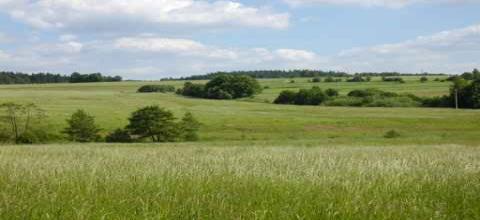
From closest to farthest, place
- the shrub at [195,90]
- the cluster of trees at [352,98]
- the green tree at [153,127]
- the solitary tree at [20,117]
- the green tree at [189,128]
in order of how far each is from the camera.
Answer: the green tree at [189,128]
the green tree at [153,127]
the solitary tree at [20,117]
the cluster of trees at [352,98]
the shrub at [195,90]

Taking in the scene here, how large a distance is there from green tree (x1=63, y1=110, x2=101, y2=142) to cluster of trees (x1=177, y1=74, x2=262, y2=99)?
75892 mm

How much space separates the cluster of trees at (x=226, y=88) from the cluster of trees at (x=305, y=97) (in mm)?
12775

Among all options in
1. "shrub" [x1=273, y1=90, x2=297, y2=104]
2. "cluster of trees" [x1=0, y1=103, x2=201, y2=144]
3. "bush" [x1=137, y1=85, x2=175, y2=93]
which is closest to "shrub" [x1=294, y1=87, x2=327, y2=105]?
"shrub" [x1=273, y1=90, x2=297, y2=104]

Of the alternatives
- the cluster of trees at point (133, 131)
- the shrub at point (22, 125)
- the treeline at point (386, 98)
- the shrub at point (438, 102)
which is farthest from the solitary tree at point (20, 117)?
the shrub at point (438, 102)

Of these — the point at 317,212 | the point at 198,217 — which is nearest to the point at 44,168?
the point at 198,217

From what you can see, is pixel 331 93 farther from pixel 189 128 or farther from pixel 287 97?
pixel 189 128

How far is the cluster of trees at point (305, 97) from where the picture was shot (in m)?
136

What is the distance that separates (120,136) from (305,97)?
232 ft

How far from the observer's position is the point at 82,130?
237 feet

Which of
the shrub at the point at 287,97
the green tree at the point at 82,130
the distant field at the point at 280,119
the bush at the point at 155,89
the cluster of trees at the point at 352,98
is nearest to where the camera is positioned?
the green tree at the point at 82,130

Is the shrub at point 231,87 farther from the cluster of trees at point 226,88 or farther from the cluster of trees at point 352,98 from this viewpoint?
the cluster of trees at point 352,98

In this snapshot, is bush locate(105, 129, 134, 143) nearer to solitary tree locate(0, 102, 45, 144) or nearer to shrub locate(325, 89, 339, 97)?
solitary tree locate(0, 102, 45, 144)

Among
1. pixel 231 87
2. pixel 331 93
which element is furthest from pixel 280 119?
pixel 231 87

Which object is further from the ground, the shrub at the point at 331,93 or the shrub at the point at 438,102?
the shrub at the point at 331,93
